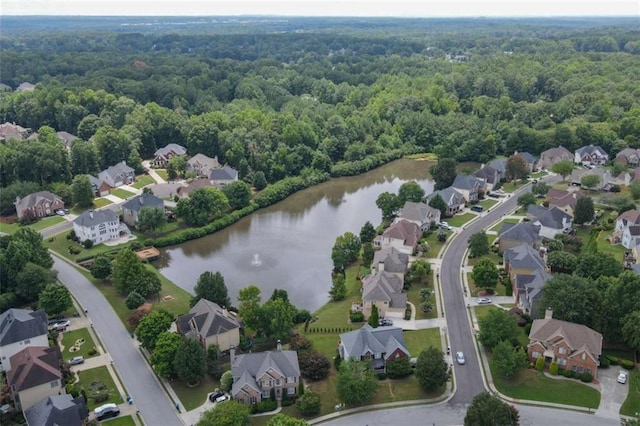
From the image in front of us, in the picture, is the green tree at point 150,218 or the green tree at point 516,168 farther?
the green tree at point 516,168

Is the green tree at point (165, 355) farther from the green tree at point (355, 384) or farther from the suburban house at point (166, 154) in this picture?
the suburban house at point (166, 154)

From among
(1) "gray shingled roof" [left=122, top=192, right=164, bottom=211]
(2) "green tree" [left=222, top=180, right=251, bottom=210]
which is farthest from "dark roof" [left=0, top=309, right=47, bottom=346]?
(2) "green tree" [left=222, top=180, right=251, bottom=210]

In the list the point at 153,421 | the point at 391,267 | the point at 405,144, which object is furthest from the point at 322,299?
the point at 405,144

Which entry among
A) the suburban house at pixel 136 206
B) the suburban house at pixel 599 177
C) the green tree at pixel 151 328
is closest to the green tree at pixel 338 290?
the green tree at pixel 151 328

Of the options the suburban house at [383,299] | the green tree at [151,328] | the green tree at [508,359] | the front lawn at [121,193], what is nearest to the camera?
the green tree at [508,359]

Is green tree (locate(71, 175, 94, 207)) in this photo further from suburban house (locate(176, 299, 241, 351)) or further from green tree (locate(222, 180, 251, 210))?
suburban house (locate(176, 299, 241, 351))

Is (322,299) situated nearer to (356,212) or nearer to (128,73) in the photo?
(356,212)
